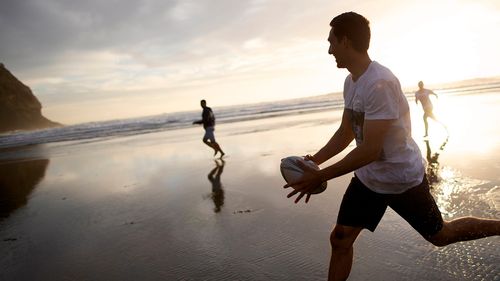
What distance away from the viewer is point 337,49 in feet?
8.22

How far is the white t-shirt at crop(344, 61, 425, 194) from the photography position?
2.28 meters

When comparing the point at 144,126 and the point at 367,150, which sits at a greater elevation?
the point at 367,150

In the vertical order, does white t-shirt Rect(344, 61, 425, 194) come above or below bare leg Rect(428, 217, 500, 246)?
above

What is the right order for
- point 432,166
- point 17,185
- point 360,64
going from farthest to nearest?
point 17,185 < point 432,166 < point 360,64

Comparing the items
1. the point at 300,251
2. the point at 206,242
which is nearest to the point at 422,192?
the point at 300,251

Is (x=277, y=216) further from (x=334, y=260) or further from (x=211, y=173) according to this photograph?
(x=211, y=173)

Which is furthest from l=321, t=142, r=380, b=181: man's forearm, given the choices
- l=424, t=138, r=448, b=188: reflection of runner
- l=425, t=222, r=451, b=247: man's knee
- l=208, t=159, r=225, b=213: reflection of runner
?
l=424, t=138, r=448, b=188: reflection of runner

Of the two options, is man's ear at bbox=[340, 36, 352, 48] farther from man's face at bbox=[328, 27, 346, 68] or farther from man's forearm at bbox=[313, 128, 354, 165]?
man's forearm at bbox=[313, 128, 354, 165]

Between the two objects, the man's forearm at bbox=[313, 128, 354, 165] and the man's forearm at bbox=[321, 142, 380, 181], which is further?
the man's forearm at bbox=[313, 128, 354, 165]

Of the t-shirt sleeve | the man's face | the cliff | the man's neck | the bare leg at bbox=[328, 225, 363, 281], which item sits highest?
the cliff

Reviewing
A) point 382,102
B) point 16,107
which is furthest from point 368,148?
point 16,107

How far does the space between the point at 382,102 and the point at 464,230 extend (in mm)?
1307

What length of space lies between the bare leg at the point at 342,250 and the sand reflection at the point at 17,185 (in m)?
6.92

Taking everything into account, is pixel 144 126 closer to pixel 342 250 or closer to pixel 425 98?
pixel 425 98
